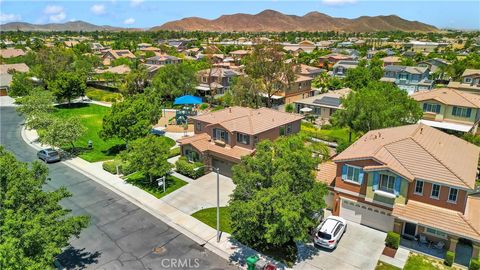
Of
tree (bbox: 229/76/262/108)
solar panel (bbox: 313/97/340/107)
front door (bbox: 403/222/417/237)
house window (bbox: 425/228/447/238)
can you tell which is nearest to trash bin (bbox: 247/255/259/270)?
front door (bbox: 403/222/417/237)

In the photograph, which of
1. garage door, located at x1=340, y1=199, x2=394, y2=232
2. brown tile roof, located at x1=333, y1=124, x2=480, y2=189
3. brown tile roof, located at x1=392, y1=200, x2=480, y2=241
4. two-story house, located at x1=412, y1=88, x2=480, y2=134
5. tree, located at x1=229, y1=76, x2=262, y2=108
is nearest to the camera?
brown tile roof, located at x1=392, y1=200, x2=480, y2=241

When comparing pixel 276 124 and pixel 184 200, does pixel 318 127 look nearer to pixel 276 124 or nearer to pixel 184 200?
pixel 276 124

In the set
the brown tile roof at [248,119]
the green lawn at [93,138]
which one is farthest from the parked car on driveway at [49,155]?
the brown tile roof at [248,119]

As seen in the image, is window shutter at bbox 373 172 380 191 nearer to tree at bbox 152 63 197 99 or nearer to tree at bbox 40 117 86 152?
tree at bbox 40 117 86 152

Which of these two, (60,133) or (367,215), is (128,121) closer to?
(60,133)

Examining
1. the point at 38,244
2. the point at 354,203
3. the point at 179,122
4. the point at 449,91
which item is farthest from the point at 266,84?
the point at 38,244

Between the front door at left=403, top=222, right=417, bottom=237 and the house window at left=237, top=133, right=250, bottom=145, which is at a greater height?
the house window at left=237, top=133, right=250, bottom=145
